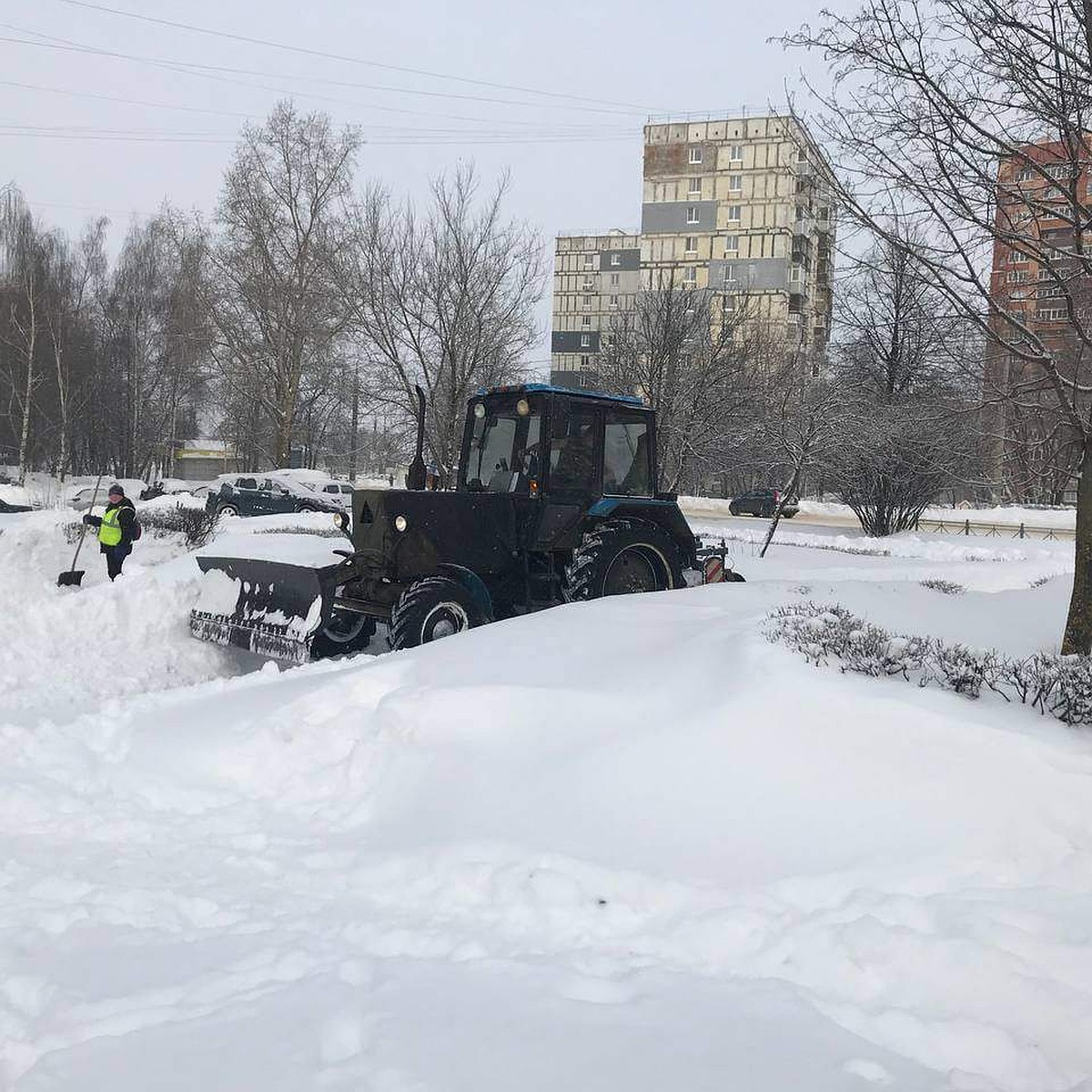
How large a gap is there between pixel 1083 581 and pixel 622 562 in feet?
11.9

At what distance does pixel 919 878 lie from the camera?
3705 millimetres

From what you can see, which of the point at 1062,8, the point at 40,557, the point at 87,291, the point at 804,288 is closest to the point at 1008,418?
the point at 1062,8

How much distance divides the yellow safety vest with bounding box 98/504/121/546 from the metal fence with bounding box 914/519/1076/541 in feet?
78.1

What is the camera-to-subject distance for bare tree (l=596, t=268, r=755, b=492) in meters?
26.0

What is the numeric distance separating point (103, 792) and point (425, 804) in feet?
5.46

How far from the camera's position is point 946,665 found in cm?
497

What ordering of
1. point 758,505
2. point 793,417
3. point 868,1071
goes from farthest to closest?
point 758,505
point 793,417
point 868,1071

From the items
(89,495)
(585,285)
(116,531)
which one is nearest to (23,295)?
(89,495)

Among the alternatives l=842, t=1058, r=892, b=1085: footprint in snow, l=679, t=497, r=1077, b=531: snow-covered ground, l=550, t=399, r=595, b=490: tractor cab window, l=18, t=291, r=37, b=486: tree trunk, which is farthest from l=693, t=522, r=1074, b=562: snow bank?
l=18, t=291, r=37, b=486: tree trunk

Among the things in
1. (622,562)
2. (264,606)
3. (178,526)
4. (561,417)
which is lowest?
(264,606)

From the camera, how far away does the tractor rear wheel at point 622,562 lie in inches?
328

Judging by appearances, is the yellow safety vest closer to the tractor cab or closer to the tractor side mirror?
the tractor cab

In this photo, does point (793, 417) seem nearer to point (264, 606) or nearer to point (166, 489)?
point (264, 606)

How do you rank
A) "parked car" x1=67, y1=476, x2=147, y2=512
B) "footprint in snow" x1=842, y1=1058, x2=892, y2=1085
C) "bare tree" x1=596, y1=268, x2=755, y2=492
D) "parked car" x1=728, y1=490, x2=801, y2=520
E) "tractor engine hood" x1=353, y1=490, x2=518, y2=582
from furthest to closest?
"parked car" x1=728, y1=490, x2=801, y2=520
"parked car" x1=67, y1=476, x2=147, y2=512
"bare tree" x1=596, y1=268, x2=755, y2=492
"tractor engine hood" x1=353, y1=490, x2=518, y2=582
"footprint in snow" x1=842, y1=1058, x2=892, y2=1085
